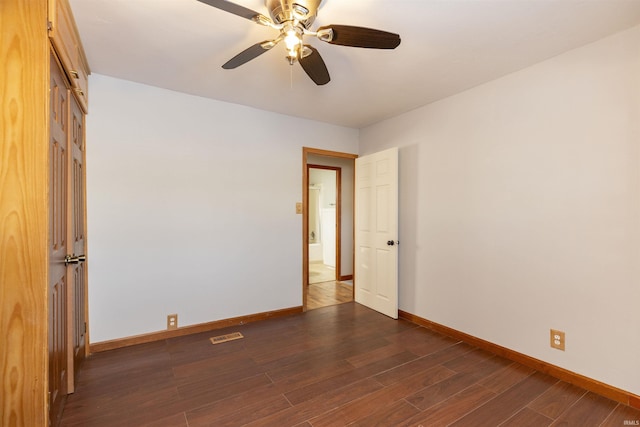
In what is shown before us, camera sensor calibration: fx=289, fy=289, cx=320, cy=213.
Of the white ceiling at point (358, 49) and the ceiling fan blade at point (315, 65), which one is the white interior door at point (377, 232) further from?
the ceiling fan blade at point (315, 65)

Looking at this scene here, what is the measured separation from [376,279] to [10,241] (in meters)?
3.30

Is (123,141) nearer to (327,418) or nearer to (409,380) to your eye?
(327,418)

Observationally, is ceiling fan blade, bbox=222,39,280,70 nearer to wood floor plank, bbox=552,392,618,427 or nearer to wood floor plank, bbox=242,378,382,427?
wood floor plank, bbox=242,378,382,427

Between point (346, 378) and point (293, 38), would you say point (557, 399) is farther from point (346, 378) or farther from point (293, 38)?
point (293, 38)

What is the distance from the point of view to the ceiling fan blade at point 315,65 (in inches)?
67.8

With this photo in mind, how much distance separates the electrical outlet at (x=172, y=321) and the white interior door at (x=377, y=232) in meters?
2.29

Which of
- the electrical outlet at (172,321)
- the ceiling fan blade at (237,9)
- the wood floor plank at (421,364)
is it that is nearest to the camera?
the ceiling fan blade at (237,9)

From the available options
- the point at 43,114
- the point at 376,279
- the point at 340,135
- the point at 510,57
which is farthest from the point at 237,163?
the point at 510,57

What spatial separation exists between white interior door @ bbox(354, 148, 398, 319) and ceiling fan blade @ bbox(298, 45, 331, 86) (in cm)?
165

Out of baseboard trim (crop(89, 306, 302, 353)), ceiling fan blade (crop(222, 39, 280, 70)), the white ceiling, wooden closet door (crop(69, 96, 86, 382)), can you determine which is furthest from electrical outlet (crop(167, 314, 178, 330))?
ceiling fan blade (crop(222, 39, 280, 70))

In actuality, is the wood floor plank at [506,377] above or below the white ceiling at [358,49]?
below

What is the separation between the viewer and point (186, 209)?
295cm

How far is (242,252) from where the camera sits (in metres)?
3.26

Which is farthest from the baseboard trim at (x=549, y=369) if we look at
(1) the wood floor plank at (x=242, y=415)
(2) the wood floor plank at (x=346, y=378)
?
(1) the wood floor plank at (x=242, y=415)
